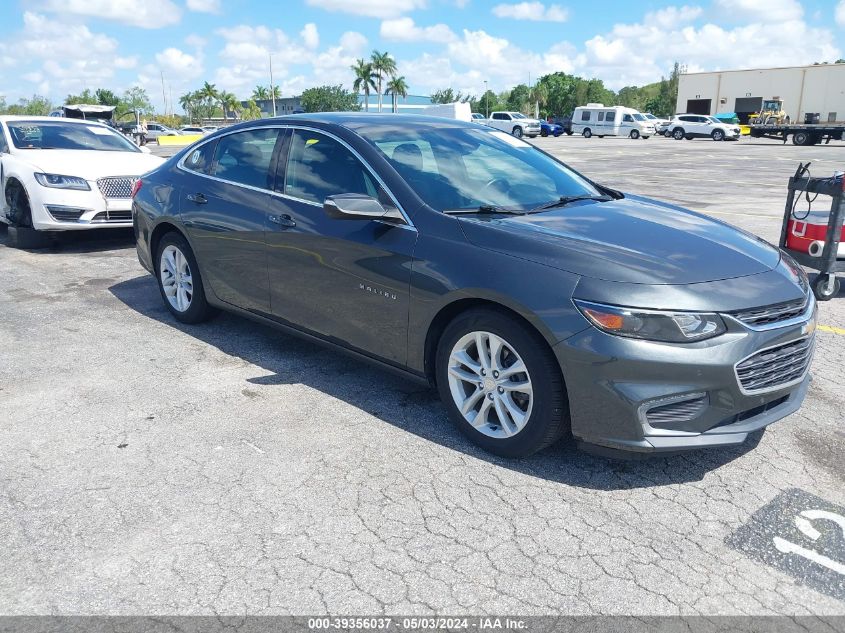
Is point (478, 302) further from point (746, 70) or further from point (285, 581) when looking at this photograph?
point (746, 70)

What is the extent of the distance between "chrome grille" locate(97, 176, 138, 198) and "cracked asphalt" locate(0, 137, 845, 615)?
3.85 meters

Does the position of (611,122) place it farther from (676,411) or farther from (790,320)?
(676,411)

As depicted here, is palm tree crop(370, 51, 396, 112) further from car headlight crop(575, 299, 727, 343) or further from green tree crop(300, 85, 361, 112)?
car headlight crop(575, 299, 727, 343)

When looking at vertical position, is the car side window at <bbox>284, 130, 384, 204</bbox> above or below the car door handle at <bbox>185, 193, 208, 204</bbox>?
above

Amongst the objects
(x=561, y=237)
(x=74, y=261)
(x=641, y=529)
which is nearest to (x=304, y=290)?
(x=561, y=237)

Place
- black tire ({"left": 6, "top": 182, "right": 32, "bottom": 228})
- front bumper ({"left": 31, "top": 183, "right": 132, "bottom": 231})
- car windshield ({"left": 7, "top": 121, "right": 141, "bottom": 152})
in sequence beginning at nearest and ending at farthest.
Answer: front bumper ({"left": 31, "top": 183, "right": 132, "bottom": 231})
black tire ({"left": 6, "top": 182, "right": 32, "bottom": 228})
car windshield ({"left": 7, "top": 121, "right": 141, "bottom": 152})

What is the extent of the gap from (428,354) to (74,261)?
6.17 meters

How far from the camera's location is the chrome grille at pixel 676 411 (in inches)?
125

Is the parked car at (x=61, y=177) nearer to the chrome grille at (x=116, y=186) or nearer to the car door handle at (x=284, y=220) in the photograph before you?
the chrome grille at (x=116, y=186)

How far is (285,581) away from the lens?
2746 millimetres

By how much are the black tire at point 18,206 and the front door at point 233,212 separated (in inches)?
177

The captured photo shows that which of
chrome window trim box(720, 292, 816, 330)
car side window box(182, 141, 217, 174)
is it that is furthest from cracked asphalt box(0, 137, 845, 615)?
car side window box(182, 141, 217, 174)

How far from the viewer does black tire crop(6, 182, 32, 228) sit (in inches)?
352

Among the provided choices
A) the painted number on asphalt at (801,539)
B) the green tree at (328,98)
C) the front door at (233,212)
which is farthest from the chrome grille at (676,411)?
the green tree at (328,98)
